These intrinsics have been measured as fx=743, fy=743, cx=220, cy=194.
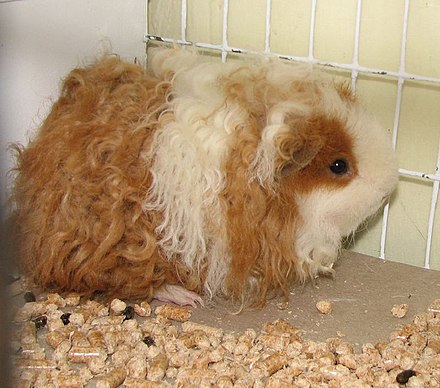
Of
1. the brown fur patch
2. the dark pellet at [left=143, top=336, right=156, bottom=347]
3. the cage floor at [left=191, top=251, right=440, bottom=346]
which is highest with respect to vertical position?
the brown fur patch

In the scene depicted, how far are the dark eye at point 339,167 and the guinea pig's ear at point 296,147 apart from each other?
0.23 ft

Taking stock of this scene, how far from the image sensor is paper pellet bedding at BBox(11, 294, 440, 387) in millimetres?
1450

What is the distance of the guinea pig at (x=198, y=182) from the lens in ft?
5.41

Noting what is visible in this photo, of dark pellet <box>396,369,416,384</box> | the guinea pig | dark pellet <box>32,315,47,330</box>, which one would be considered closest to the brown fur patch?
the guinea pig

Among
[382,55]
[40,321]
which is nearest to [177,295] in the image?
[40,321]

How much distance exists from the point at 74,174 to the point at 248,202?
400 millimetres

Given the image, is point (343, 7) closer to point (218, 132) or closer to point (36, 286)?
point (218, 132)

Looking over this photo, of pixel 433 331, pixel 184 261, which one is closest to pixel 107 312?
pixel 184 261

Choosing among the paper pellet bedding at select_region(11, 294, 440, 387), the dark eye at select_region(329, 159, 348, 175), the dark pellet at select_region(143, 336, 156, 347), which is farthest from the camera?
the dark eye at select_region(329, 159, 348, 175)

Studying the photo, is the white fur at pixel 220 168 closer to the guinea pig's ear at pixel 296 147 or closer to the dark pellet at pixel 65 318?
the guinea pig's ear at pixel 296 147

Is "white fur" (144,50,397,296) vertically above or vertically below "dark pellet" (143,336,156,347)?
above

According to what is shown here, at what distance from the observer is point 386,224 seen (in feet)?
6.95

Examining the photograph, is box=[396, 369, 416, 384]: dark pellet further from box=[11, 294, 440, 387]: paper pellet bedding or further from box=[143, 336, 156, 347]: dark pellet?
box=[143, 336, 156, 347]: dark pellet

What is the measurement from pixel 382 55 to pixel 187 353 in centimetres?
96
